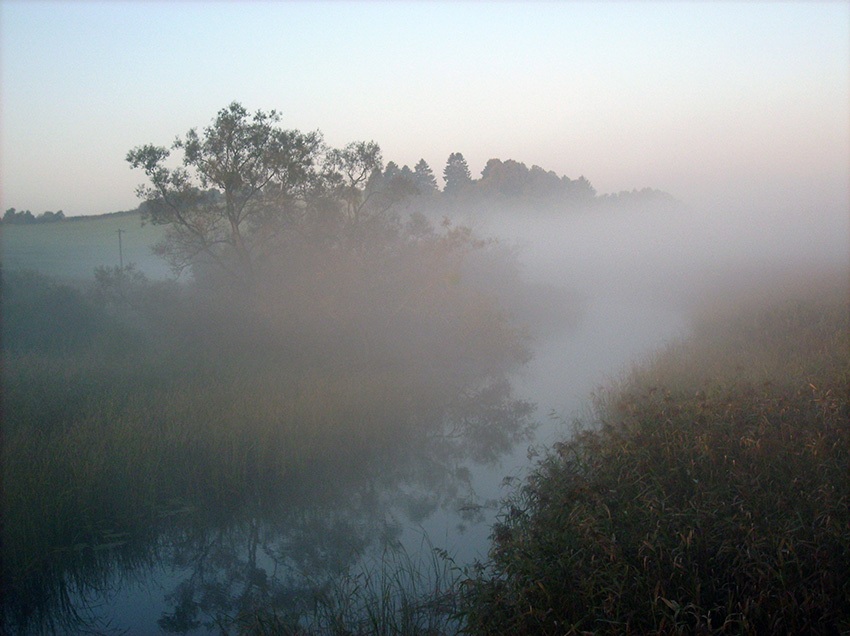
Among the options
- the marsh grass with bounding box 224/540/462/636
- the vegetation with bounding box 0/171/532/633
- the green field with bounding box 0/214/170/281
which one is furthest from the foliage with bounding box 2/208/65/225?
the marsh grass with bounding box 224/540/462/636

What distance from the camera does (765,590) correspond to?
3727 millimetres

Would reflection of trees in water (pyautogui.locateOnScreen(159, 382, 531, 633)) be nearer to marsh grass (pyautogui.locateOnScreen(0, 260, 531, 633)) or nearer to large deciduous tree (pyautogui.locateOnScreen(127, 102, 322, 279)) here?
marsh grass (pyautogui.locateOnScreen(0, 260, 531, 633))

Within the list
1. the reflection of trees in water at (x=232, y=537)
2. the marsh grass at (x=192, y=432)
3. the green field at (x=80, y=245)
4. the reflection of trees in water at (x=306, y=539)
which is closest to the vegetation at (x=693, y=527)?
the reflection of trees in water at (x=306, y=539)

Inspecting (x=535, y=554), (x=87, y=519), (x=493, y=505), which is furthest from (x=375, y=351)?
(x=535, y=554)

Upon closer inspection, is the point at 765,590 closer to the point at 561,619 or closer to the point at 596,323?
the point at 561,619

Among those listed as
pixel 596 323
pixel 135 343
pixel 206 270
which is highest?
pixel 206 270

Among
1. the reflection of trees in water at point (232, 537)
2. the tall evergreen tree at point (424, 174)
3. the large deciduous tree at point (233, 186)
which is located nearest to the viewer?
the reflection of trees in water at point (232, 537)

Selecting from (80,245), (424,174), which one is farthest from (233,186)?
(424,174)

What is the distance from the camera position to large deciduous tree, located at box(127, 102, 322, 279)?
14734mm

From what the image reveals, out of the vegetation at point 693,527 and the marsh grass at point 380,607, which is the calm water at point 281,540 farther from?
the vegetation at point 693,527

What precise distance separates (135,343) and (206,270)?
4.96 metres

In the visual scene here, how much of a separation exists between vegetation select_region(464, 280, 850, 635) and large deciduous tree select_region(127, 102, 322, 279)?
11.2 m

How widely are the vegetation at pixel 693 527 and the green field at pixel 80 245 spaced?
23214mm

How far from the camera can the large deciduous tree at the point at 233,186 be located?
14.7 m
